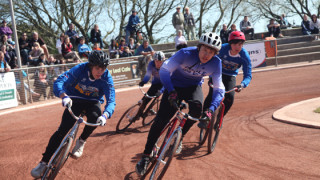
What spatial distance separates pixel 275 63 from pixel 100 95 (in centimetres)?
1841

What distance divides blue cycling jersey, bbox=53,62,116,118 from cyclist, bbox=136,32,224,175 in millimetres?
767

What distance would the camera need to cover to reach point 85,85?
571 centimetres

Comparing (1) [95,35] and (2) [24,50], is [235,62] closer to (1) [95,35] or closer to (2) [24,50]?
(2) [24,50]

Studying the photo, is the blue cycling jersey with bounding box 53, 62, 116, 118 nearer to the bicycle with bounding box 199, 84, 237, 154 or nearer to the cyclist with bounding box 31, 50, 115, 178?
the cyclist with bounding box 31, 50, 115, 178

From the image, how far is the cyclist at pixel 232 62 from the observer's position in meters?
7.66

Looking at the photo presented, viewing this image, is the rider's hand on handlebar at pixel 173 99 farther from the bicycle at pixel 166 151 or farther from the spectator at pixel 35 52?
the spectator at pixel 35 52

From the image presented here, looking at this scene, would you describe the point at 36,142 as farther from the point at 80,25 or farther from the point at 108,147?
the point at 80,25

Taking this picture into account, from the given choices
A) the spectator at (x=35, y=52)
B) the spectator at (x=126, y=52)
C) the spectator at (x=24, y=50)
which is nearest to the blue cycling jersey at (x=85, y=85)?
the spectator at (x=35, y=52)

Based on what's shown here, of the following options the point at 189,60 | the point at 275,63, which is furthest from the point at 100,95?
the point at 275,63

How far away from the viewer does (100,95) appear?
19.4 feet

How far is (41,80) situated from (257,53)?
12.4m

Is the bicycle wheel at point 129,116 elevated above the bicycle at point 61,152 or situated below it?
below

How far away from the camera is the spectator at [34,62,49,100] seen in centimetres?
1521

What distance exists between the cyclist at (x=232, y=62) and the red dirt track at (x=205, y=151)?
841mm
